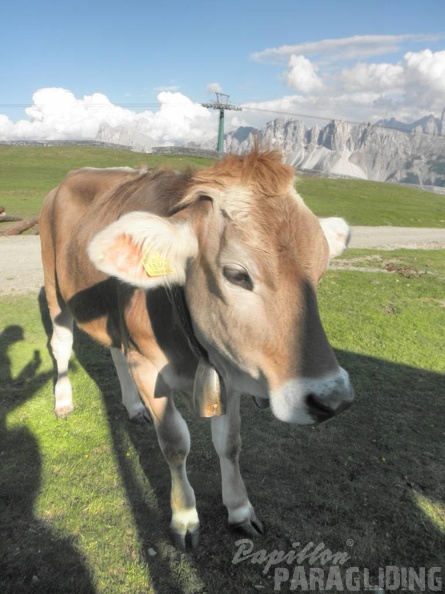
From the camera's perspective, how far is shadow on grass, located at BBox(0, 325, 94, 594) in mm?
2955

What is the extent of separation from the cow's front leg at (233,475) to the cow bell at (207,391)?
56 cm

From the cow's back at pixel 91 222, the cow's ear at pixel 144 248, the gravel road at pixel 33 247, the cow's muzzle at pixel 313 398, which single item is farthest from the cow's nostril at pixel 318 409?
the gravel road at pixel 33 247

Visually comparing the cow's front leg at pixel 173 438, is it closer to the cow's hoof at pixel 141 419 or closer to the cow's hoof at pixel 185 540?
the cow's hoof at pixel 185 540

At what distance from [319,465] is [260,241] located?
283 centimetres

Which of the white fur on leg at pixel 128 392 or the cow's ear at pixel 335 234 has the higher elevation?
the cow's ear at pixel 335 234

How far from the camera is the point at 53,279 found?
5086 millimetres

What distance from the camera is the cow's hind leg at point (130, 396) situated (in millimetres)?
4789

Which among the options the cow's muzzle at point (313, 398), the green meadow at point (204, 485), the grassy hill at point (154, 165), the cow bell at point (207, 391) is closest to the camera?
the cow's muzzle at point (313, 398)

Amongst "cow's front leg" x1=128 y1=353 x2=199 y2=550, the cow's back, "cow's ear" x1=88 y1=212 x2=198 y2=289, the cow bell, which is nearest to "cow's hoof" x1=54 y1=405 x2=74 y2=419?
the cow's back

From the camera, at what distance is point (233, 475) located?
3.49 m

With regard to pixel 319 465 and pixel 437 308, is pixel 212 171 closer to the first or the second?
pixel 319 465

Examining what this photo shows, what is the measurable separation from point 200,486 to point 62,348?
2.40 metres

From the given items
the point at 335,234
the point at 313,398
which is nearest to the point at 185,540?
the point at 313,398

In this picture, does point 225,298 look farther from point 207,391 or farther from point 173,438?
point 173,438
